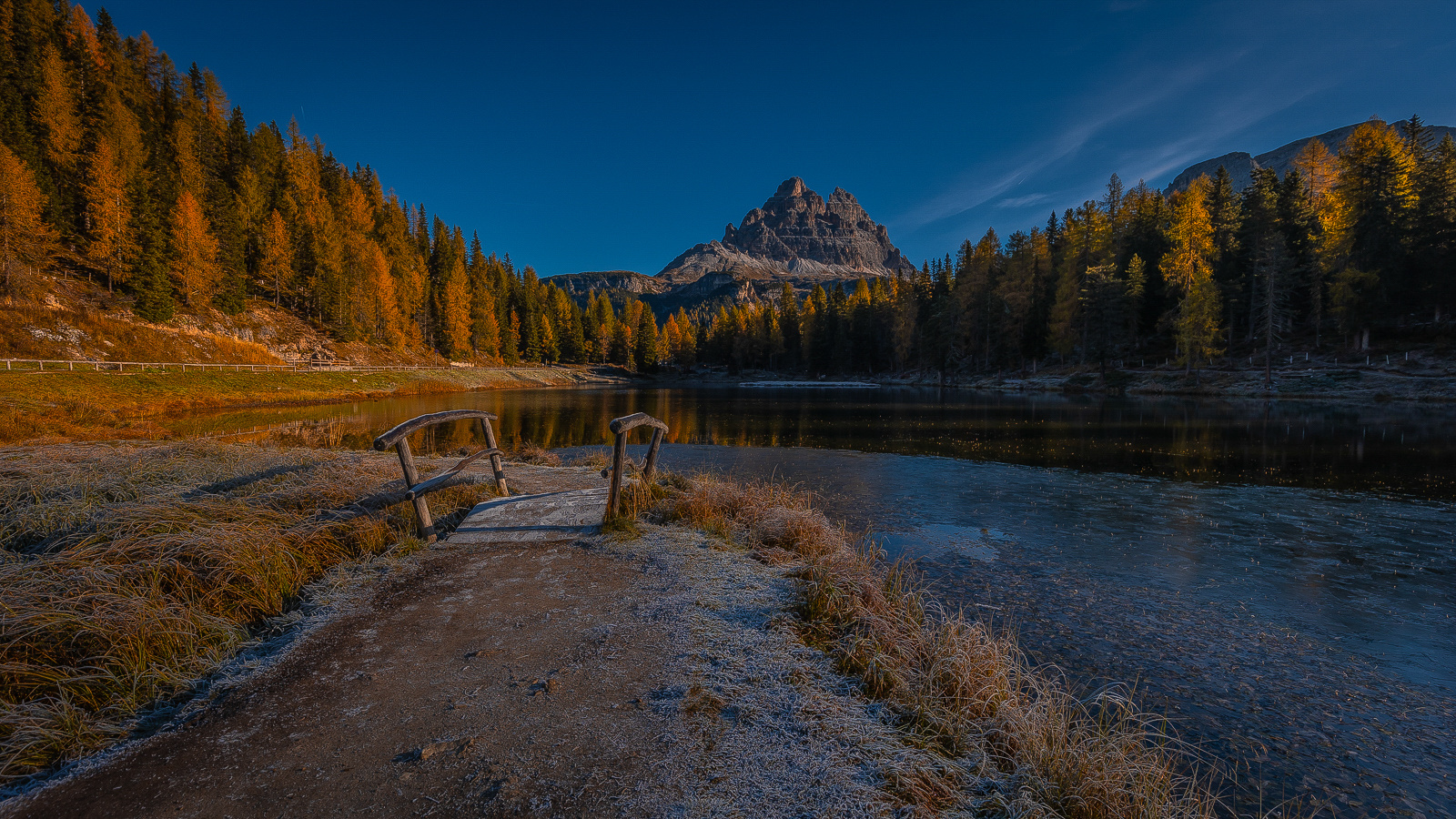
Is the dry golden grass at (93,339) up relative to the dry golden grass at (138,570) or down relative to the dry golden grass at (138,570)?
up

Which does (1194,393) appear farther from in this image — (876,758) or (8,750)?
(8,750)

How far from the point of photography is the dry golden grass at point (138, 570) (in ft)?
11.0

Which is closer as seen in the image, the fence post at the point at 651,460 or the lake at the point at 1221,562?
the lake at the point at 1221,562

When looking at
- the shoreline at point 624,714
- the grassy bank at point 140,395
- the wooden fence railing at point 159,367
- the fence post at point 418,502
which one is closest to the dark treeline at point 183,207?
the wooden fence railing at point 159,367

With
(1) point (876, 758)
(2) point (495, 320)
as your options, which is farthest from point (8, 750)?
(2) point (495, 320)

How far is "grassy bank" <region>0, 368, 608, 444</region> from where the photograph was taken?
17219 millimetres

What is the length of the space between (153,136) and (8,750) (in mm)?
75592

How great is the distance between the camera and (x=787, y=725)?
10.8ft

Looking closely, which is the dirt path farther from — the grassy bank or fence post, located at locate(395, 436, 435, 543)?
the grassy bank

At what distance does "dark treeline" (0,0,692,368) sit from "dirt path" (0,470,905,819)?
167 feet

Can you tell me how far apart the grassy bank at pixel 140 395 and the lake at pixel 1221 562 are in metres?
3.74

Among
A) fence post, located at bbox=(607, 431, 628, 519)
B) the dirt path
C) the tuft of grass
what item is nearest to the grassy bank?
the tuft of grass

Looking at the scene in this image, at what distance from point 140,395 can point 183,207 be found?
26.7 meters

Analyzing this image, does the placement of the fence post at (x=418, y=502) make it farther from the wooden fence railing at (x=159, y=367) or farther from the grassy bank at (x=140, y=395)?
the wooden fence railing at (x=159, y=367)
